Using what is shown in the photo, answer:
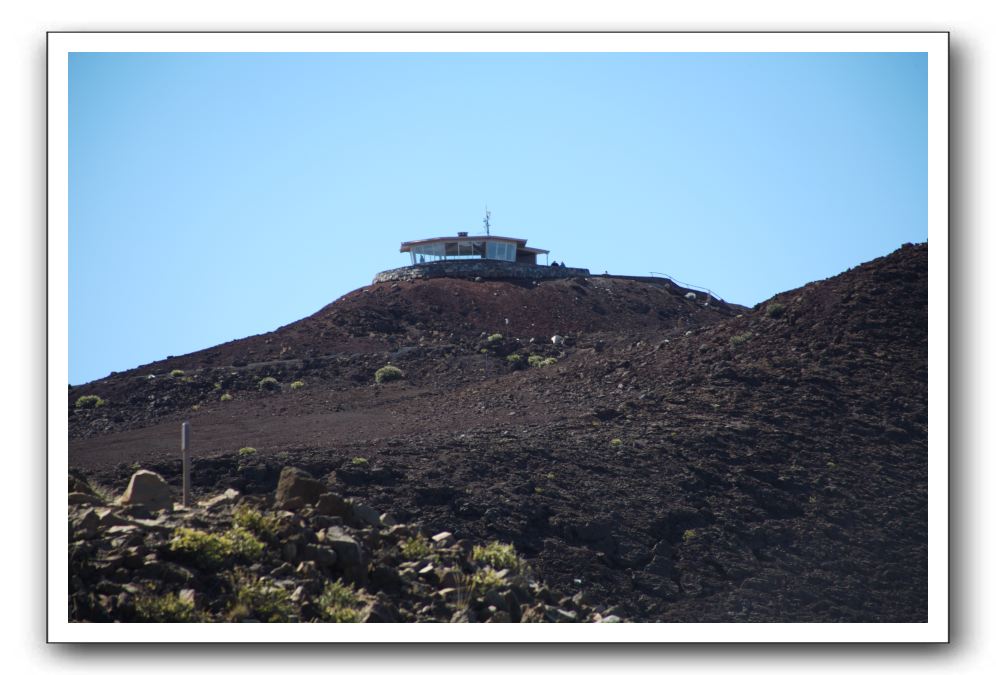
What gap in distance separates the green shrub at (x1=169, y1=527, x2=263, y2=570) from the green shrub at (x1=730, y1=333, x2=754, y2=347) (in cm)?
2086

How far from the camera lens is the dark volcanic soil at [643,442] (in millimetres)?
18094

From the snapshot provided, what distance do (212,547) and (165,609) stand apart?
805mm

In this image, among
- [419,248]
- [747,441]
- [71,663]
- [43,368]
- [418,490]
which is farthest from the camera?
[419,248]

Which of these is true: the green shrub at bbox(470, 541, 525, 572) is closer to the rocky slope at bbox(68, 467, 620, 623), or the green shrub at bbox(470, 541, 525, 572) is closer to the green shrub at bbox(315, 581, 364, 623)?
the rocky slope at bbox(68, 467, 620, 623)

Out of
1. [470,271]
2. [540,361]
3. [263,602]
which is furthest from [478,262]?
[263,602]

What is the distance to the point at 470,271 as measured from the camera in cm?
5241

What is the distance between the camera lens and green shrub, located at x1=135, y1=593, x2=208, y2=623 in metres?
10.6

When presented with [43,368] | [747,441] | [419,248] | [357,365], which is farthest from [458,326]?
[43,368]

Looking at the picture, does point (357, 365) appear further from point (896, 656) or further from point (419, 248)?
point (896, 656)

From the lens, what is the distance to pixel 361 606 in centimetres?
1143

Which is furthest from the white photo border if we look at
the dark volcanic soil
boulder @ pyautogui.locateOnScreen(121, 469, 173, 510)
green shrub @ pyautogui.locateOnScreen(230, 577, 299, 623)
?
the dark volcanic soil
